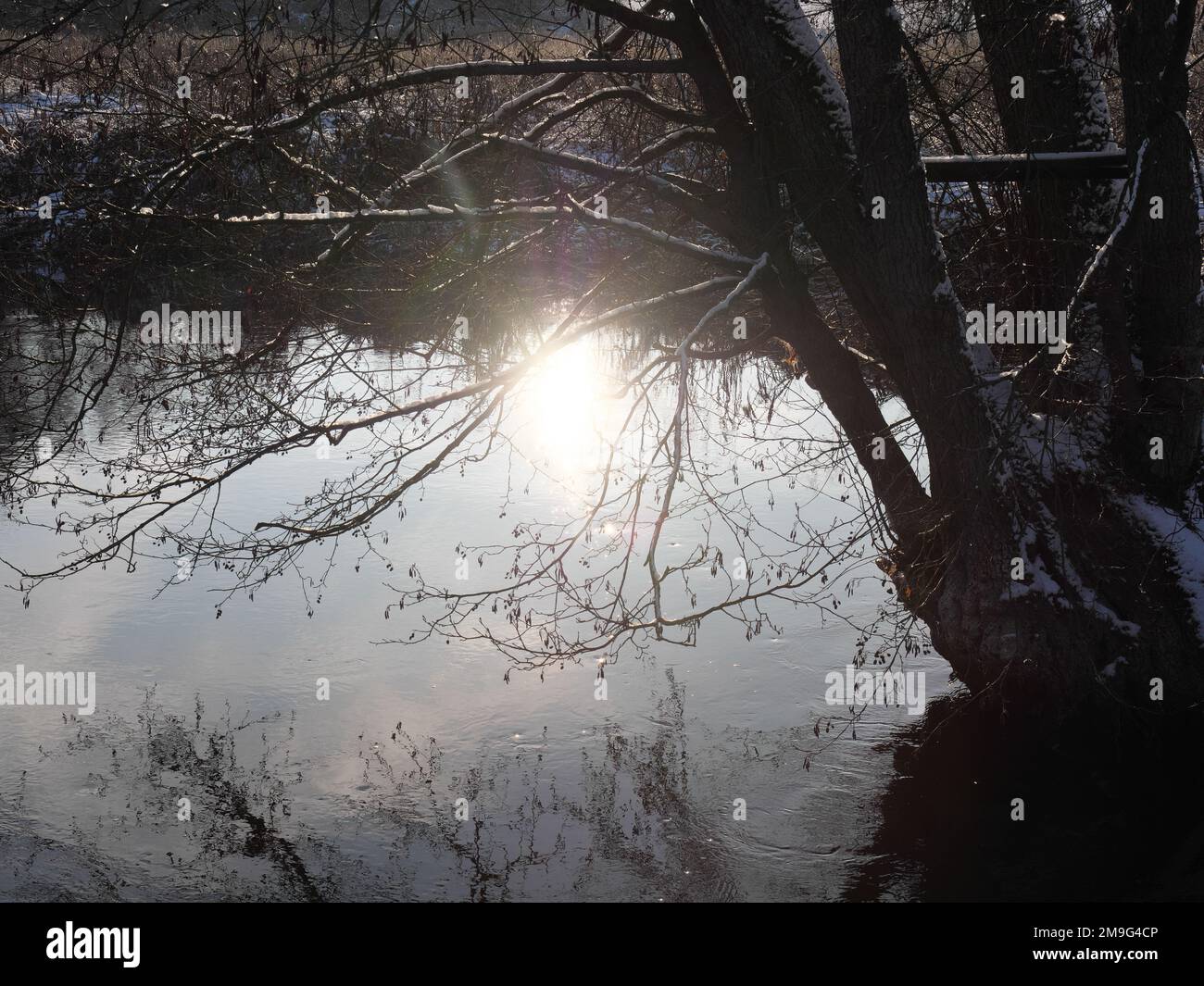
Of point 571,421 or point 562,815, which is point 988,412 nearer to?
point 562,815

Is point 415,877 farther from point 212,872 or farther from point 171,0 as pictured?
point 171,0

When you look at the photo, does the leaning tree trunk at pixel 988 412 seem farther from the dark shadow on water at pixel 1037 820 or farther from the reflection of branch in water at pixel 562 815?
the reflection of branch in water at pixel 562 815

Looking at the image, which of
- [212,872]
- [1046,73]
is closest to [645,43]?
[1046,73]

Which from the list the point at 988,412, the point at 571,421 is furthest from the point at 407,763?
the point at 571,421

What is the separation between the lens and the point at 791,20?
21.8 feet

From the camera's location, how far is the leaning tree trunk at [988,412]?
6660mm

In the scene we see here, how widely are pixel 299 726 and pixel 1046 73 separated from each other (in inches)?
246

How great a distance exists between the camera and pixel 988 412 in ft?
22.3

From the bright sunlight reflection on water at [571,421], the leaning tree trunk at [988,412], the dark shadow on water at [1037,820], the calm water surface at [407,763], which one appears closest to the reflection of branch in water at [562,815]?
the calm water surface at [407,763]

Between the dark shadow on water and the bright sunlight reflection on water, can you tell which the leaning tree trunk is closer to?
the dark shadow on water

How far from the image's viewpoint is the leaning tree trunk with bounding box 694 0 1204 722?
666cm

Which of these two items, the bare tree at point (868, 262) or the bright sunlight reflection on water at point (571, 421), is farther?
the bright sunlight reflection on water at point (571, 421)

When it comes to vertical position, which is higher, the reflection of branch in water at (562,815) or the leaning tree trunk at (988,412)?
the leaning tree trunk at (988,412)

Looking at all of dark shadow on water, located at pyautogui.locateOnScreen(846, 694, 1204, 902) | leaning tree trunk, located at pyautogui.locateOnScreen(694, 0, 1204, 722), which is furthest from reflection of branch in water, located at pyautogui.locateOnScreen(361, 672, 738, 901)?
leaning tree trunk, located at pyautogui.locateOnScreen(694, 0, 1204, 722)
